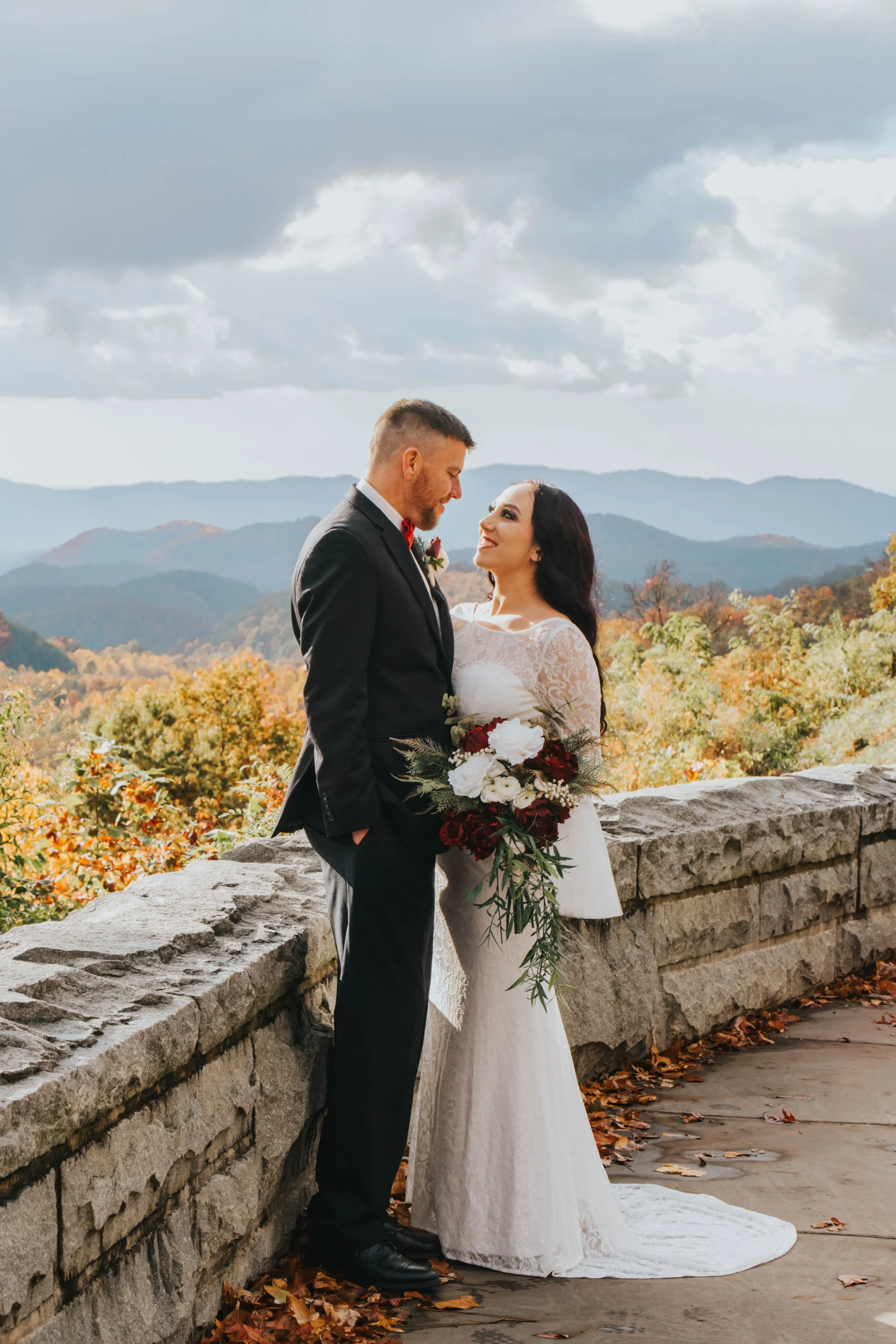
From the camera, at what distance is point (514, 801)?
9.66ft

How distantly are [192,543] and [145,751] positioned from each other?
312 feet

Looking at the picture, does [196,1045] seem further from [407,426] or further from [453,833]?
[407,426]

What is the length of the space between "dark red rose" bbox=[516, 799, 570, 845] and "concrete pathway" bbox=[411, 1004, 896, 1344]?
1061 millimetres

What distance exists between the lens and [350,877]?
291 cm

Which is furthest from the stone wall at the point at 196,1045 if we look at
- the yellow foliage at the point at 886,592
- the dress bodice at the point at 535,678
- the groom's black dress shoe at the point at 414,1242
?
the yellow foliage at the point at 886,592

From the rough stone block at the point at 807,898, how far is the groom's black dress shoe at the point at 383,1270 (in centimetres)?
261

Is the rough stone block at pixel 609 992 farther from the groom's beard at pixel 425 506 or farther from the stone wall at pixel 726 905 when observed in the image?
the groom's beard at pixel 425 506

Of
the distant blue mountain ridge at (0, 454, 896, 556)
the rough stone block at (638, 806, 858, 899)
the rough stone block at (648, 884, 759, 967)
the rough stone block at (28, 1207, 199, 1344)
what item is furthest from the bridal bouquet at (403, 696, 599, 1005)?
the distant blue mountain ridge at (0, 454, 896, 556)

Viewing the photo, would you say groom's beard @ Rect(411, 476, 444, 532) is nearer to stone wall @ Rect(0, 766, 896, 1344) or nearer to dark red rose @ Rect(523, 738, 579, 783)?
dark red rose @ Rect(523, 738, 579, 783)

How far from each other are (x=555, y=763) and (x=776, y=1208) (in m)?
1.42

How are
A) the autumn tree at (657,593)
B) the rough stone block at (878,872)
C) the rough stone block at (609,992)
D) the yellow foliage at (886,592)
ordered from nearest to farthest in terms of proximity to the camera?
the rough stone block at (609,992) < the rough stone block at (878,872) < the yellow foliage at (886,592) < the autumn tree at (657,593)

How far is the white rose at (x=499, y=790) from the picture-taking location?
290 cm

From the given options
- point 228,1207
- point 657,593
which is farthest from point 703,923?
point 657,593

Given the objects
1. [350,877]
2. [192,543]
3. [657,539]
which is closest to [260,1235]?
[350,877]
